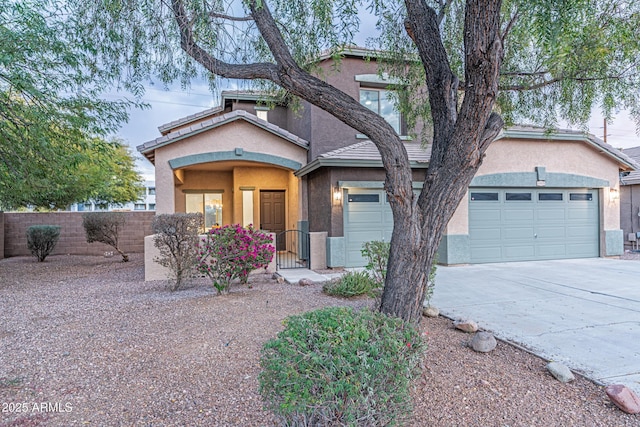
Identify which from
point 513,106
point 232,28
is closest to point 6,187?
point 232,28

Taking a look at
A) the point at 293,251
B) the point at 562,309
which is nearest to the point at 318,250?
the point at 293,251

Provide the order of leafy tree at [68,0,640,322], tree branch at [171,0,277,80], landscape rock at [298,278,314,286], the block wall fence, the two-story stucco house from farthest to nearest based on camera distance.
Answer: the block wall fence → the two-story stucco house → landscape rock at [298,278,314,286] → tree branch at [171,0,277,80] → leafy tree at [68,0,640,322]

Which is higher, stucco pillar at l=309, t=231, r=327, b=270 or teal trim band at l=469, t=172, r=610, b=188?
teal trim band at l=469, t=172, r=610, b=188

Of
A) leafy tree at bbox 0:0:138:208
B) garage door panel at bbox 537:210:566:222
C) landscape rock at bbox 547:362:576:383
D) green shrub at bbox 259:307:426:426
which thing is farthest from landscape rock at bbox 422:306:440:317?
garage door panel at bbox 537:210:566:222

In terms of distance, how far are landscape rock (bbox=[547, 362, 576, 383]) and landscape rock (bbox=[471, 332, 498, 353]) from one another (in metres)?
0.61

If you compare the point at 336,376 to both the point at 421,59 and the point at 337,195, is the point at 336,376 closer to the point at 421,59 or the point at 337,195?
the point at 421,59

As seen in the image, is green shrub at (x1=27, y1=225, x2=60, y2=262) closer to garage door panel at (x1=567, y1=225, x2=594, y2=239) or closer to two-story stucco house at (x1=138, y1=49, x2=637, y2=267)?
two-story stucco house at (x1=138, y1=49, x2=637, y2=267)

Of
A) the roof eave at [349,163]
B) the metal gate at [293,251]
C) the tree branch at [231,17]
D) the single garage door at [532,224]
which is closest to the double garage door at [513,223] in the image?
the single garage door at [532,224]

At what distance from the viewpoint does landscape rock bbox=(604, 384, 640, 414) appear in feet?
9.57

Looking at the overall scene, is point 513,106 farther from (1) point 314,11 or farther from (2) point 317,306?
(2) point 317,306

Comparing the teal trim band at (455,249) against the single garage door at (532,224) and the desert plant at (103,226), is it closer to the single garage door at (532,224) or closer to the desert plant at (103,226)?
the single garage door at (532,224)

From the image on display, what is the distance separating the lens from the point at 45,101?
7285 mm

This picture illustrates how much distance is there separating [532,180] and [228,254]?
32.3 feet

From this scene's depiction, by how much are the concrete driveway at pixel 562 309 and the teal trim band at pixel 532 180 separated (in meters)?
2.63
